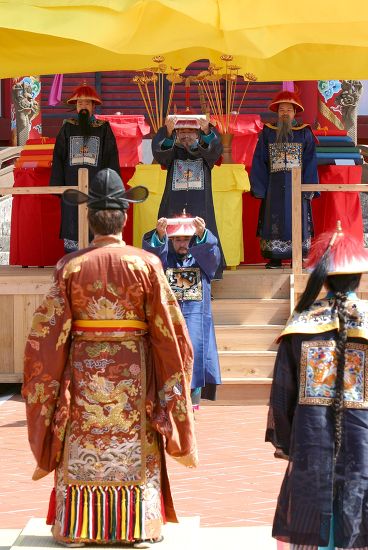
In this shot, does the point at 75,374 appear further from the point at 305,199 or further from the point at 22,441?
the point at 305,199

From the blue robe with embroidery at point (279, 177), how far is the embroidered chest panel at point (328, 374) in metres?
6.33

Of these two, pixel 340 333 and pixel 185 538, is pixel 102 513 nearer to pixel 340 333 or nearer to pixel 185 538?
pixel 185 538

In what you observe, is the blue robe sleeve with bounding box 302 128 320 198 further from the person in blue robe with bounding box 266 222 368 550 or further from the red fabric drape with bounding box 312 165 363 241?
the person in blue robe with bounding box 266 222 368 550

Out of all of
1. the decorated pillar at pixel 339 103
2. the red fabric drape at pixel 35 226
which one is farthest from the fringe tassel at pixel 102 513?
the decorated pillar at pixel 339 103

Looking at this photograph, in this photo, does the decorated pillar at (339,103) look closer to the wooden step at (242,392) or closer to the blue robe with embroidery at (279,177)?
the blue robe with embroidery at (279,177)

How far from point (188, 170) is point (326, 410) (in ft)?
19.2

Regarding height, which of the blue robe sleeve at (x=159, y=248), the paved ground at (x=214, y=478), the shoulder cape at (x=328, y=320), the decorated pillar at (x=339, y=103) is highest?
the decorated pillar at (x=339, y=103)

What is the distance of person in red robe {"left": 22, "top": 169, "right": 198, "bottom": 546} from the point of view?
5.10 meters

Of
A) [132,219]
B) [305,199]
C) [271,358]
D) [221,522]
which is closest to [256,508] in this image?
[221,522]

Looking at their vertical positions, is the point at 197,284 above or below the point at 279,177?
below

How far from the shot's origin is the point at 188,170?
999 cm

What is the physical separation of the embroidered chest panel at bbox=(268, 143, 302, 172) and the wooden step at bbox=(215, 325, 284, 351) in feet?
5.34

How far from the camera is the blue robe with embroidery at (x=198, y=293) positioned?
820cm

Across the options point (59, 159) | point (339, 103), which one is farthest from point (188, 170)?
point (339, 103)
